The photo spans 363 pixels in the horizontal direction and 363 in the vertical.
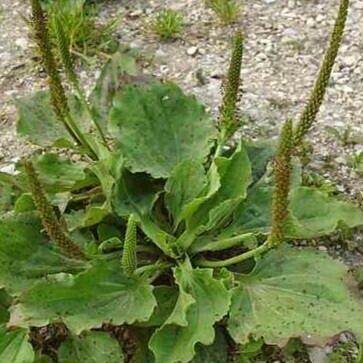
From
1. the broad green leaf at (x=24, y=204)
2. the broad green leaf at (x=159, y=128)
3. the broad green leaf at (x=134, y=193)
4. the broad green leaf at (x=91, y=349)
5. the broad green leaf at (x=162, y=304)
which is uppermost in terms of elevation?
the broad green leaf at (x=159, y=128)

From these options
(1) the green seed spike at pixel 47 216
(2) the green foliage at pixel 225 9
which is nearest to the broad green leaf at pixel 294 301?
(1) the green seed spike at pixel 47 216

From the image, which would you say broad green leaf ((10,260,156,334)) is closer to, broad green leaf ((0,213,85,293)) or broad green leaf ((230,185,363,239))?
broad green leaf ((0,213,85,293))

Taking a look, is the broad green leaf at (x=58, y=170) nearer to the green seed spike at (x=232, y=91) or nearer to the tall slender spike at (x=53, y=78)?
the tall slender spike at (x=53, y=78)

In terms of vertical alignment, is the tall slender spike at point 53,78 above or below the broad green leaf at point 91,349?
above

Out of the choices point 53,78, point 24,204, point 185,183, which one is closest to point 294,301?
point 185,183

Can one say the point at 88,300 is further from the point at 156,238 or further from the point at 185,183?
the point at 185,183

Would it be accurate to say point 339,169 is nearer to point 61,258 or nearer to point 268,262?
point 268,262

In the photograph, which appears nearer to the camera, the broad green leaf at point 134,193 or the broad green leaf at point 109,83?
the broad green leaf at point 134,193
